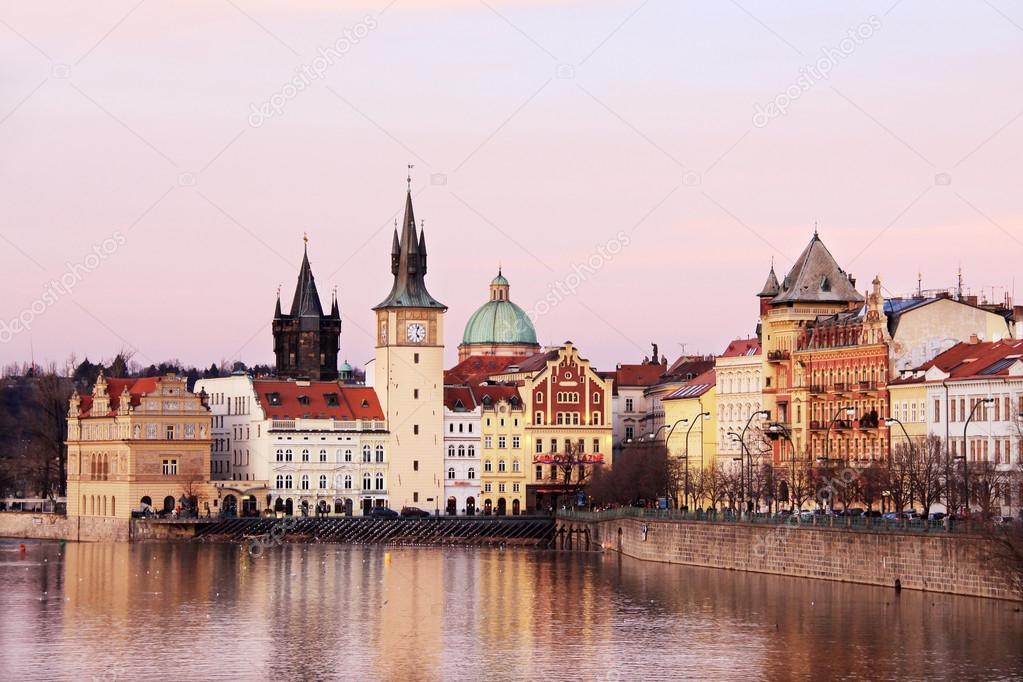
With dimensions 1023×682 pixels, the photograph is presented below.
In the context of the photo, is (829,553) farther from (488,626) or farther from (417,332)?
(417,332)

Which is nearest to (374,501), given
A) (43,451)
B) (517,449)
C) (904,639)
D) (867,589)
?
(517,449)

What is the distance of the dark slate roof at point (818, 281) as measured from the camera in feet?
493

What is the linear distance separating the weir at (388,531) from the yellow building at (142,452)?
Result: 9.91 metres

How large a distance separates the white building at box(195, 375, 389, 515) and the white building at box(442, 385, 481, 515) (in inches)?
178

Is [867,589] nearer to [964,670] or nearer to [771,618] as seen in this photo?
[771,618]

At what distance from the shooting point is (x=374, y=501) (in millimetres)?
177625

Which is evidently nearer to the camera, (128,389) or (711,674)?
(711,674)

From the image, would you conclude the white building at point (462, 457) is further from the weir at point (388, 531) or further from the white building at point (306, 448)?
the weir at point (388, 531)

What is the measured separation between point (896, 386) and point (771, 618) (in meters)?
46.9

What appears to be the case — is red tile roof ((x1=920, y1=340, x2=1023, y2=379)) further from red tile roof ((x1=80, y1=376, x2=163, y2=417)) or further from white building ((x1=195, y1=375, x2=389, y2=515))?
red tile roof ((x1=80, y1=376, x2=163, y2=417))

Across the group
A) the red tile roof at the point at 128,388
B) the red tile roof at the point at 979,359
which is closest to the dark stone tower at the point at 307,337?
the red tile roof at the point at 128,388

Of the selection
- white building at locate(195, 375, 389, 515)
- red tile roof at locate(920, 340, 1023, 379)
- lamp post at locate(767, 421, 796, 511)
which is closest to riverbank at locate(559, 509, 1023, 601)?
lamp post at locate(767, 421, 796, 511)

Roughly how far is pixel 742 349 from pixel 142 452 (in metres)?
40.7

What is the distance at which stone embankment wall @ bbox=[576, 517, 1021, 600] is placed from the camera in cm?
9188
